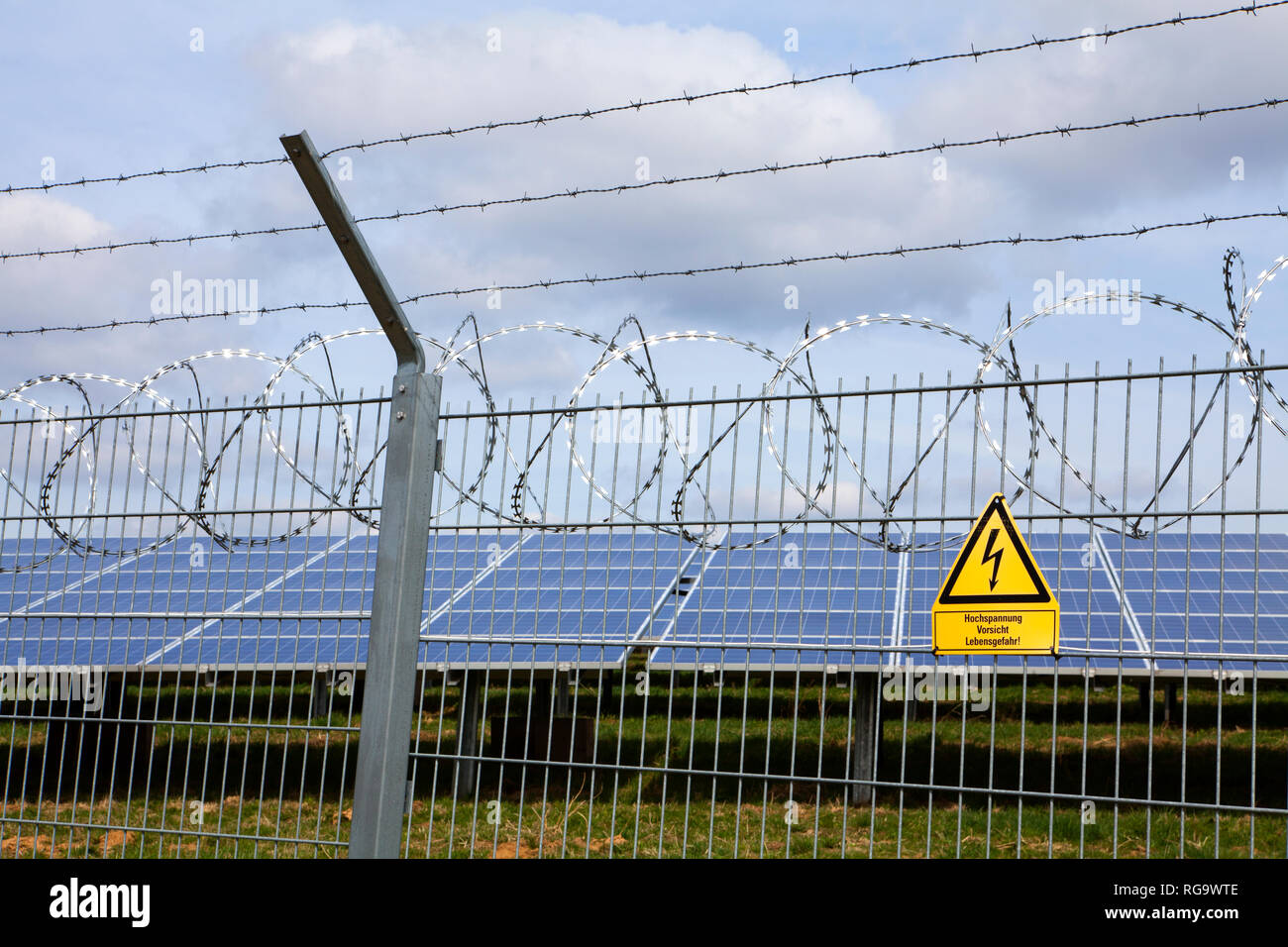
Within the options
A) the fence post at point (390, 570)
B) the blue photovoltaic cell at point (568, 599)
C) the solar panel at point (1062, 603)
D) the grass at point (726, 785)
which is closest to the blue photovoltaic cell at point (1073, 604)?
the solar panel at point (1062, 603)

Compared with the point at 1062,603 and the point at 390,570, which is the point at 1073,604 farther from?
the point at 390,570

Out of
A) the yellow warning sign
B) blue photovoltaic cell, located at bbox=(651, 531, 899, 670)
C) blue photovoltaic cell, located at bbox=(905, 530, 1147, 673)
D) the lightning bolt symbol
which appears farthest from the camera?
blue photovoltaic cell, located at bbox=(651, 531, 899, 670)

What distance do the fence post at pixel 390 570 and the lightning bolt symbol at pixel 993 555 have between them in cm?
215

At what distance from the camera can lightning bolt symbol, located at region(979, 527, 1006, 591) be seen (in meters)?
4.83

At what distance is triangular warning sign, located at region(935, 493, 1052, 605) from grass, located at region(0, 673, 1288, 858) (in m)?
1.71

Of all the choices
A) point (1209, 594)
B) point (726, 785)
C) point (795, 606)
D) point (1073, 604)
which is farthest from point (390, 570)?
point (1209, 594)

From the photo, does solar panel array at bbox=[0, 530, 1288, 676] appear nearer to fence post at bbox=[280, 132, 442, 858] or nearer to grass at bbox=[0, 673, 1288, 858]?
grass at bbox=[0, 673, 1288, 858]

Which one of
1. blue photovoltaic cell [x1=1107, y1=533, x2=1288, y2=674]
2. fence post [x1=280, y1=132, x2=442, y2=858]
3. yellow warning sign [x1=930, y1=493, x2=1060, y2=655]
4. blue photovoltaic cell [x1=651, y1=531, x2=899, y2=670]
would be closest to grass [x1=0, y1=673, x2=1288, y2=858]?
fence post [x1=280, y1=132, x2=442, y2=858]

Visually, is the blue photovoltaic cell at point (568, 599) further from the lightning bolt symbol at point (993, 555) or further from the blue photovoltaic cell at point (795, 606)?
the lightning bolt symbol at point (993, 555)

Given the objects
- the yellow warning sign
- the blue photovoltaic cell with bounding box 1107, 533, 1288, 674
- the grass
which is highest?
the blue photovoltaic cell with bounding box 1107, 533, 1288, 674

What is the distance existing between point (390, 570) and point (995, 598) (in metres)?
2.30
